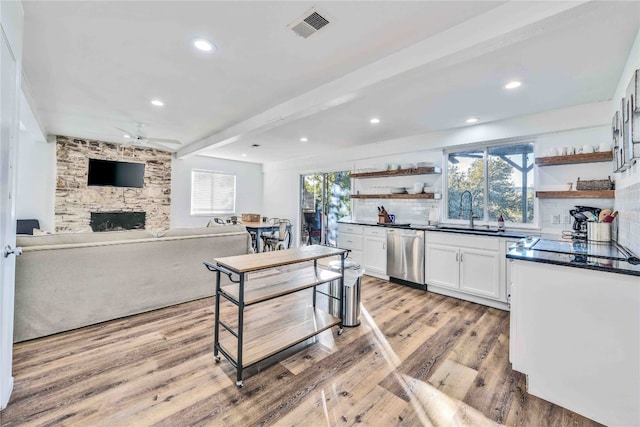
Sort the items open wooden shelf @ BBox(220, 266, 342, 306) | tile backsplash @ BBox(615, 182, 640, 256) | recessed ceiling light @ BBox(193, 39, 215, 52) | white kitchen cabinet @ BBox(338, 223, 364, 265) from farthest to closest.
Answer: white kitchen cabinet @ BBox(338, 223, 364, 265) < recessed ceiling light @ BBox(193, 39, 215, 52) < open wooden shelf @ BBox(220, 266, 342, 306) < tile backsplash @ BBox(615, 182, 640, 256)

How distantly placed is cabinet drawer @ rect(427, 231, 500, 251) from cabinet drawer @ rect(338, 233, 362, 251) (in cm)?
135

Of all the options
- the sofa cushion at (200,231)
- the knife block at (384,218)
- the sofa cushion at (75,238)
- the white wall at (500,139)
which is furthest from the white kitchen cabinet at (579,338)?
the sofa cushion at (75,238)

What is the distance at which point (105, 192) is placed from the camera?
19.7 feet

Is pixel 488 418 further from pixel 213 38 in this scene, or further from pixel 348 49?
pixel 213 38

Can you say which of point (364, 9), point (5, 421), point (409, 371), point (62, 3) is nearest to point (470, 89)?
point (364, 9)

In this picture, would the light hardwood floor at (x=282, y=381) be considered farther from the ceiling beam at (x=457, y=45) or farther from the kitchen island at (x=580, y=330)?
the ceiling beam at (x=457, y=45)

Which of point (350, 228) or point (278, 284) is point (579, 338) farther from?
point (350, 228)

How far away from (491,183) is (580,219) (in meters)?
1.27

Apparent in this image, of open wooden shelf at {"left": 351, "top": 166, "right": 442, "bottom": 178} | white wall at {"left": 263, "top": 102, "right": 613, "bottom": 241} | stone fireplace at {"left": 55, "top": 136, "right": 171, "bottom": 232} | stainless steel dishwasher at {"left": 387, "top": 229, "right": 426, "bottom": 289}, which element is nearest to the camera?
white wall at {"left": 263, "top": 102, "right": 613, "bottom": 241}

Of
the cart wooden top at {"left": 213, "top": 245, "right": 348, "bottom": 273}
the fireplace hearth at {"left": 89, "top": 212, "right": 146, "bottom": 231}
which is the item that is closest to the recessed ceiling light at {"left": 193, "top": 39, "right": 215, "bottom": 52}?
the cart wooden top at {"left": 213, "top": 245, "right": 348, "bottom": 273}

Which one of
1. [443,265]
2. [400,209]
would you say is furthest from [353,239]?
[443,265]

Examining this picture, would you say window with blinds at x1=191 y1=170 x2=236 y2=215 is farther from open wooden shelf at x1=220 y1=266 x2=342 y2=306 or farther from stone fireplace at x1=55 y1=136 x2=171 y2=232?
open wooden shelf at x1=220 y1=266 x2=342 y2=306

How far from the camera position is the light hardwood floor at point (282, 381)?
1698 millimetres

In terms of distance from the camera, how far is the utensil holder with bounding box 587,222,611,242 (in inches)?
104
